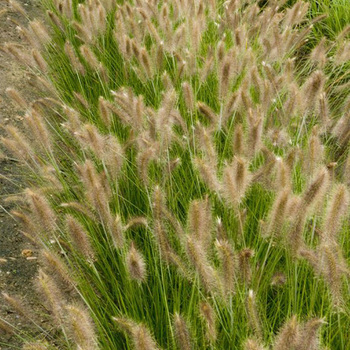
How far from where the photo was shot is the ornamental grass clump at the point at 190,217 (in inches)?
66.0

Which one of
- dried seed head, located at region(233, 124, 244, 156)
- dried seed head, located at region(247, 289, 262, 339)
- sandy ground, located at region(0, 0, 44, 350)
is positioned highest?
dried seed head, located at region(233, 124, 244, 156)

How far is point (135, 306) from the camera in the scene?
197cm

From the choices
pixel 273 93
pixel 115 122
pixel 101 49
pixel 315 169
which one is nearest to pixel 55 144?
pixel 115 122

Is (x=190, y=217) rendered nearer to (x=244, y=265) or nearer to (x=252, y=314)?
(x=244, y=265)

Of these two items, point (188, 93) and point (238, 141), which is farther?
point (188, 93)

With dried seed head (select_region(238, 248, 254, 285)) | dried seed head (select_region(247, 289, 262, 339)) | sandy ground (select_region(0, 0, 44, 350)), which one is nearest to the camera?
dried seed head (select_region(247, 289, 262, 339))

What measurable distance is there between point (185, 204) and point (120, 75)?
4.99 ft

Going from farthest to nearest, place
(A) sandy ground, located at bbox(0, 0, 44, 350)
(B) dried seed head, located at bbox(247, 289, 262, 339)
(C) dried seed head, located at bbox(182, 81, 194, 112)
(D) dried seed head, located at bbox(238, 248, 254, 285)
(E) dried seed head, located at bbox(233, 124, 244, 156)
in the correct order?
(C) dried seed head, located at bbox(182, 81, 194, 112) → (A) sandy ground, located at bbox(0, 0, 44, 350) → (E) dried seed head, located at bbox(233, 124, 244, 156) → (D) dried seed head, located at bbox(238, 248, 254, 285) → (B) dried seed head, located at bbox(247, 289, 262, 339)

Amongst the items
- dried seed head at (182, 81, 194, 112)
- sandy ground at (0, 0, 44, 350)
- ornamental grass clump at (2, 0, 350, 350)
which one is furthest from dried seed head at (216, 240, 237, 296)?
dried seed head at (182, 81, 194, 112)

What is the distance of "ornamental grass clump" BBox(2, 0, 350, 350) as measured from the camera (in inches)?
66.0

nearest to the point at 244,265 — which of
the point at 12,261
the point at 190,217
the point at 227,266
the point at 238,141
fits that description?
the point at 227,266

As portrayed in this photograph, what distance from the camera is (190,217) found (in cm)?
170

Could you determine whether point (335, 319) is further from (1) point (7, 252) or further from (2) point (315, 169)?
(1) point (7, 252)

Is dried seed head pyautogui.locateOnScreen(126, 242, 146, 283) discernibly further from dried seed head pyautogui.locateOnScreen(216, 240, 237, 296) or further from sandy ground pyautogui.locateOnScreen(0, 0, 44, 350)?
sandy ground pyautogui.locateOnScreen(0, 0, 44, 350)
